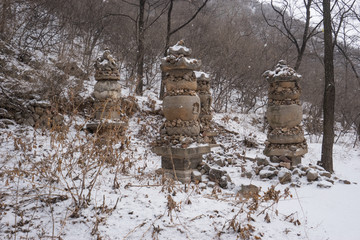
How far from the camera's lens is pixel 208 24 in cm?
1980

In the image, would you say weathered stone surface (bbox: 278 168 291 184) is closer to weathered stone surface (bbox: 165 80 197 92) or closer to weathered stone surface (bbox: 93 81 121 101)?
weathered stone surface (bbox: 165 80 197 92)

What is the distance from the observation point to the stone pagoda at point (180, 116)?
208 inches

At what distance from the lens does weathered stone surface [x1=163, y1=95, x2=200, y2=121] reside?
5.29 meters

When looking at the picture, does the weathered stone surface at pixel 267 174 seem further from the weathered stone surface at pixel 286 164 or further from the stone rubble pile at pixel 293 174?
the weathered stone surface at pixel 286 164

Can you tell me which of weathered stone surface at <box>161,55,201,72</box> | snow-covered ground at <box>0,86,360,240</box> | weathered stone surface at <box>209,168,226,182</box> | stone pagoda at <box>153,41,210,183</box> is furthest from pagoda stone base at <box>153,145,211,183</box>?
weathered stone surface at <box>161,55,201,72</box>

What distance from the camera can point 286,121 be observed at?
276 inches

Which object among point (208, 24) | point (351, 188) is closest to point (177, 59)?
point (351, 188)

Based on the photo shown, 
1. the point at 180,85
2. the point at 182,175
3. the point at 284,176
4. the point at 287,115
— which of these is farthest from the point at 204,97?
the point at 182,175

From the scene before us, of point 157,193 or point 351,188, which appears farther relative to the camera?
point 351,188

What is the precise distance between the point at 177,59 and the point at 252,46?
53.1 ft

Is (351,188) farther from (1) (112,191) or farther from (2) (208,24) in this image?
(2) (208,24)

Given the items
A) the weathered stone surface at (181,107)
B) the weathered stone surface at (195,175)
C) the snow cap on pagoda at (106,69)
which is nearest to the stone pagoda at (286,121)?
the weathered stone surface at (195,175)

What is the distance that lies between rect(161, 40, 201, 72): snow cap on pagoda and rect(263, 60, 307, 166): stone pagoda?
9.67 ft

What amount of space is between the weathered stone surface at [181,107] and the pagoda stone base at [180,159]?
0.65 metres
